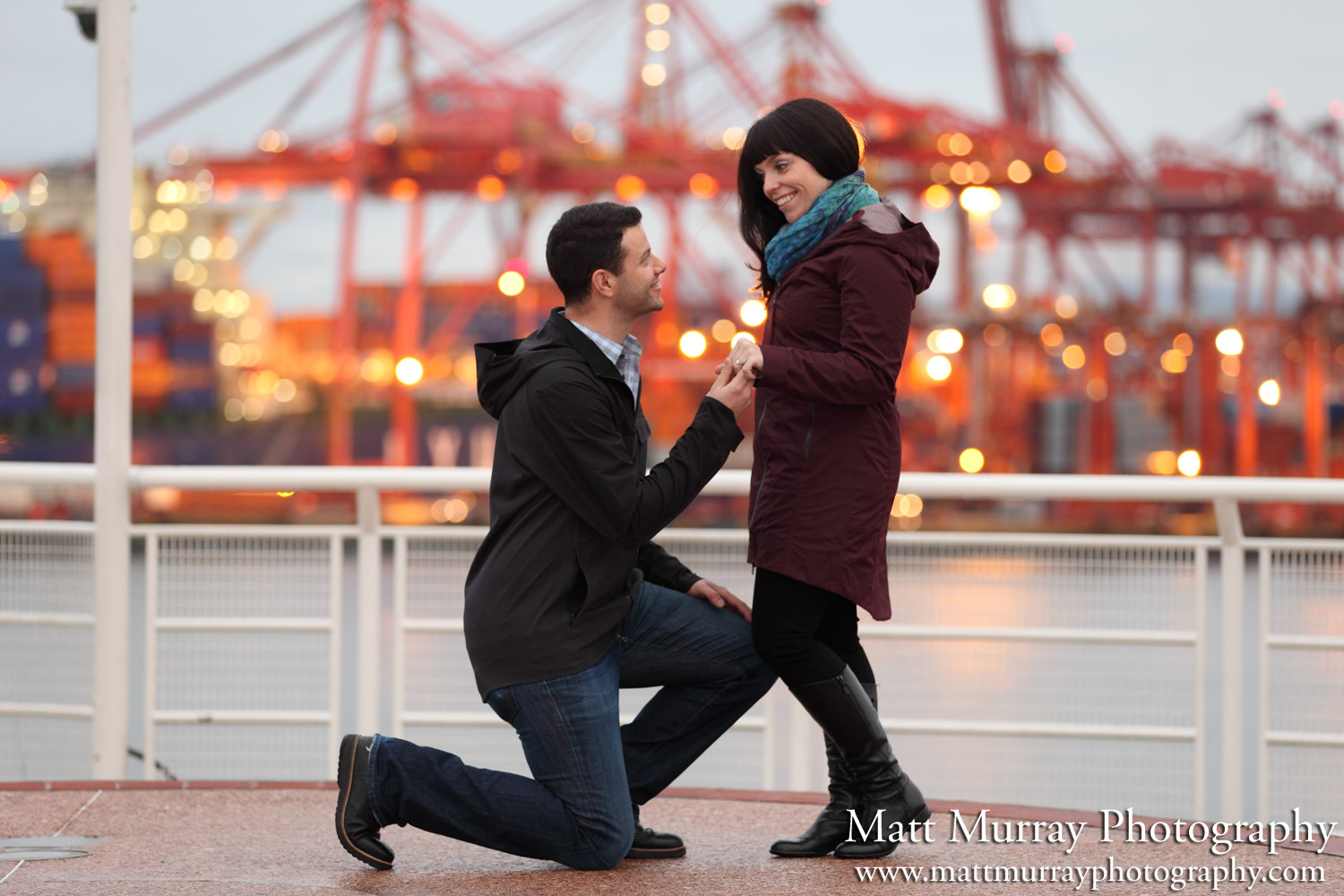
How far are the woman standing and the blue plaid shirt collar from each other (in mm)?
210

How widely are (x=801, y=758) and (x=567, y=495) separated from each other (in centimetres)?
116

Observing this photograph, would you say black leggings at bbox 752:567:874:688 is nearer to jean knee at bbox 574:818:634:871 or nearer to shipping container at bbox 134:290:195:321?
jean knee at bbox 574:818:634:871

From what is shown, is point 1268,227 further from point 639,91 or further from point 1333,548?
point 1333,548

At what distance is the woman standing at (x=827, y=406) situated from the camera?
2.16 metres

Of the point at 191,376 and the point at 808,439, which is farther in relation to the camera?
the point at 191,376

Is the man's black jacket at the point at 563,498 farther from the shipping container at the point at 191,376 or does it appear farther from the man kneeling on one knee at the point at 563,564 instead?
the shipping container at the point at 191,376

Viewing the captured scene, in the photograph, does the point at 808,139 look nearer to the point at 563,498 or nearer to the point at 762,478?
the point at 762,478

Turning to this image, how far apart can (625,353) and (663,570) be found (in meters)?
0.44

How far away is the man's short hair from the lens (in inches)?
86.4

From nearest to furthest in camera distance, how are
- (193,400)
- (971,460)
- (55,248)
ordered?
(971,460) → (55,248) → (193,400)

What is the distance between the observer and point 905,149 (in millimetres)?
24188

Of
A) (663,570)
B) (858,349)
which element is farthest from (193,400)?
(858,349)

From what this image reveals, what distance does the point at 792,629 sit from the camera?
88.2 inches

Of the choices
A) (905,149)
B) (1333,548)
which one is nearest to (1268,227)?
(905,149)
